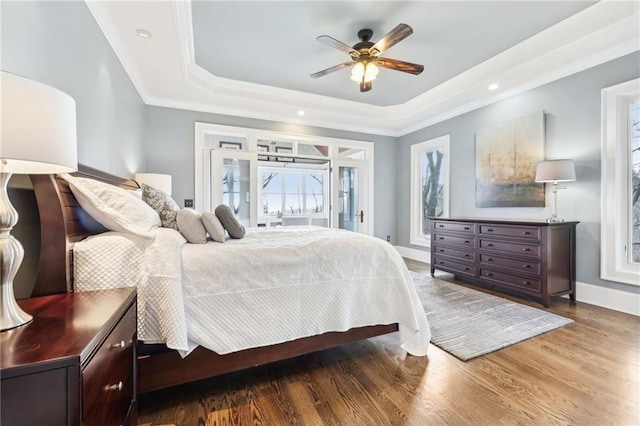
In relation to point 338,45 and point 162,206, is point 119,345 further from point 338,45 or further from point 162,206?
point 338,45

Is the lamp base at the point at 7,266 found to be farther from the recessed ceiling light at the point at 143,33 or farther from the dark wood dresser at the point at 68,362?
the recessed ceiling light at the point at 143,33

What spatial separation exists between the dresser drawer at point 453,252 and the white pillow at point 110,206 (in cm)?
370

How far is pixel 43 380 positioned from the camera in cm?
69

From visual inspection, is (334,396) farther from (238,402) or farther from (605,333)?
(605,333)

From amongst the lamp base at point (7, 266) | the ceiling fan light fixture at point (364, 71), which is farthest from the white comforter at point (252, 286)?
the ceiling fan light fixture at point (364, 71)

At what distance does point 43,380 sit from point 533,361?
8.43 ft

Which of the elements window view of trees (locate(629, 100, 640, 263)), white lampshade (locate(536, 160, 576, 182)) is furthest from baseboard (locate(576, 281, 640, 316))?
white lampshade (locate(536, 160, 576, 182))

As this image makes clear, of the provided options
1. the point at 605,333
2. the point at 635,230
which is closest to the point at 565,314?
the point at 605,333

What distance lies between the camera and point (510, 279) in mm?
3293

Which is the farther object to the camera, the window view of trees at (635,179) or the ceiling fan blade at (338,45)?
the window view of trees at (635,179)

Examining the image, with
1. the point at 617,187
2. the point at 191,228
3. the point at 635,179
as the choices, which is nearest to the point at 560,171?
the point at 617,187

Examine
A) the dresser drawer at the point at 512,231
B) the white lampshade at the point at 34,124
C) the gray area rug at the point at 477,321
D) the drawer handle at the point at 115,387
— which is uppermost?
the white lampshade at the point at 34,124

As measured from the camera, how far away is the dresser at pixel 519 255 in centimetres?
300

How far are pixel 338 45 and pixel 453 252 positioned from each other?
3.06 metres
